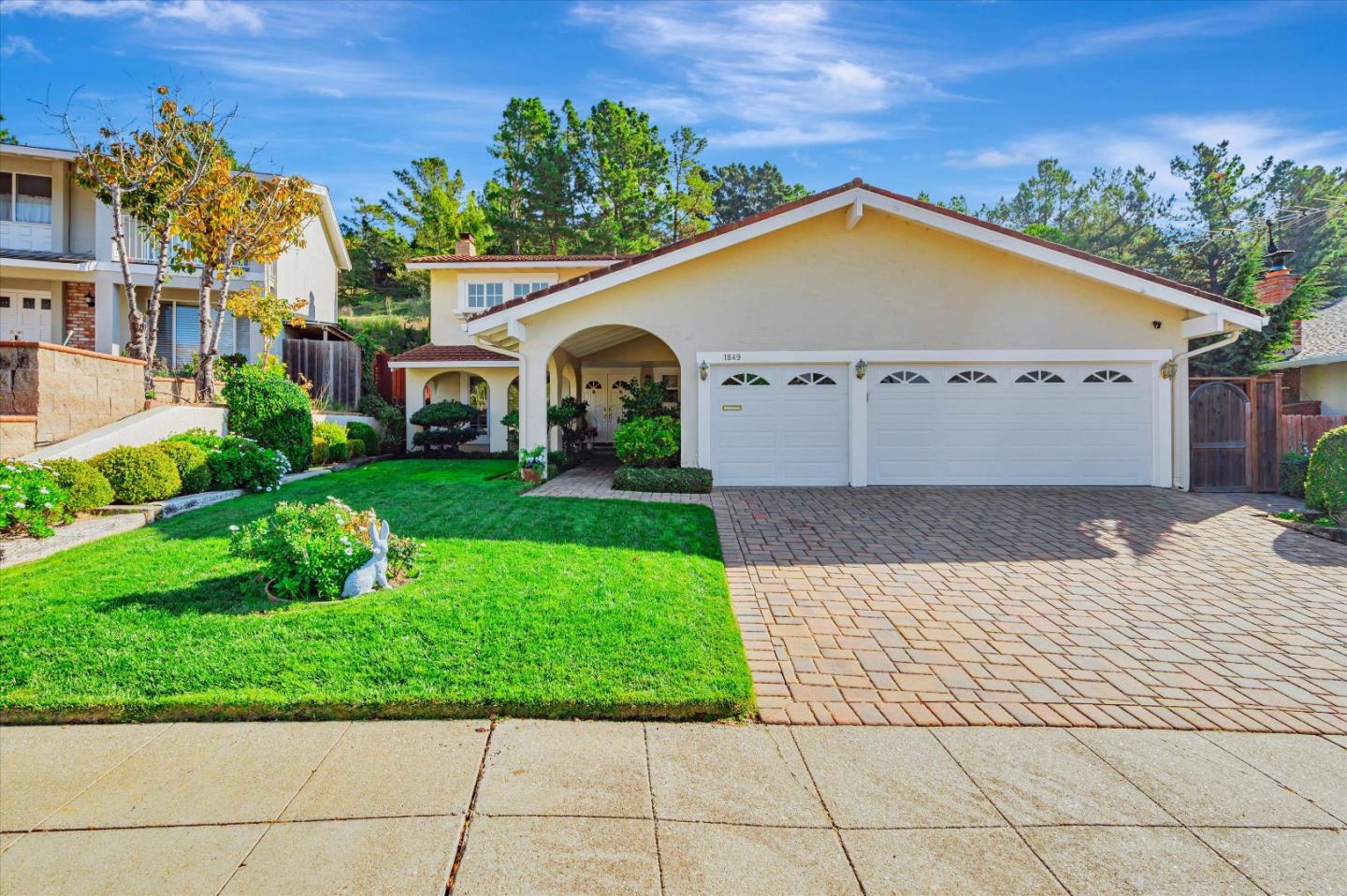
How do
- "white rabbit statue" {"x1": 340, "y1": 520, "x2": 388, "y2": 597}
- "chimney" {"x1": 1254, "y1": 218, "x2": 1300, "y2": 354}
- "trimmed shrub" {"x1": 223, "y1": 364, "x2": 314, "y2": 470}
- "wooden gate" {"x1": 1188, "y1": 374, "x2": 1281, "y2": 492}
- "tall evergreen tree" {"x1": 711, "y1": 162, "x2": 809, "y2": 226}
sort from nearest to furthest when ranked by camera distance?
"white rabbit statue" {"x1": 340, "y1": 520, "x2": 388, "y2": 597}
"wooden gate" {"x1": 1188, "y1": 374, "x2": 1281, "y2": 492}
"trimmed shrub" {"x1": 223, "y1": 364, "x2": 314, "y2": 470}
"chimney" {"x1": 1254, "y1": 218, "x2": 1300, "y2": 354}
"tall evergreen tree" {"x1": 711, "y1": 162, "x2": 809, "y2": 226}

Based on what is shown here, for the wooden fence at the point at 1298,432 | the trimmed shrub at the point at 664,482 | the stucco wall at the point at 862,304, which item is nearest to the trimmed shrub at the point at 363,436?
the stucco wall at the point at 862,304

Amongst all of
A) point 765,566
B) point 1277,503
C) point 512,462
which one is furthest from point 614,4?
point 1277,503

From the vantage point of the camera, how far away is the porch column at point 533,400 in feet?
40.4

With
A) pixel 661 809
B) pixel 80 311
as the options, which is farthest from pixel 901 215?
pixel 80 311

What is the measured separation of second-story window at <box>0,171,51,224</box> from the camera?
17953mm

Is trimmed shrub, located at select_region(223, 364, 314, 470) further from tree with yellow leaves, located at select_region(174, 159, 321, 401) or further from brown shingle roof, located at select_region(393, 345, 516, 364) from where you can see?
brown shingle roof, located at select_region(393, 345, 516, 364)

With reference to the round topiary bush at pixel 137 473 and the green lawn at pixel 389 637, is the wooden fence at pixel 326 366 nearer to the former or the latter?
the round topiary bush at pixel 137 473

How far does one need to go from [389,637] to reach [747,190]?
42.8m

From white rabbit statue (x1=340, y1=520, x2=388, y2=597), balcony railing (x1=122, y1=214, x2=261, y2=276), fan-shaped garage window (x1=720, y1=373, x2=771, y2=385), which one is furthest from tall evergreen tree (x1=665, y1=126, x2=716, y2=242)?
white rabbit statue (x1=340, y1=520, x2=388, y2=597)

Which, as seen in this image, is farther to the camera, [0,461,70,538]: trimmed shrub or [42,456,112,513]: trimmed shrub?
[42,456,112,513]: trimmed shrub

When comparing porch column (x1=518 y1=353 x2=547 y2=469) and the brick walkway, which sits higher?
porch column (x1=518 y1=353 x2=547 y2=469)

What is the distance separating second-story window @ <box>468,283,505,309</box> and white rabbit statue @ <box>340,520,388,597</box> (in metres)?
14.9

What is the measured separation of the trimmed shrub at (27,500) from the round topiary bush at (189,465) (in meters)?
2.24

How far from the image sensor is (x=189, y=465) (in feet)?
32.3
